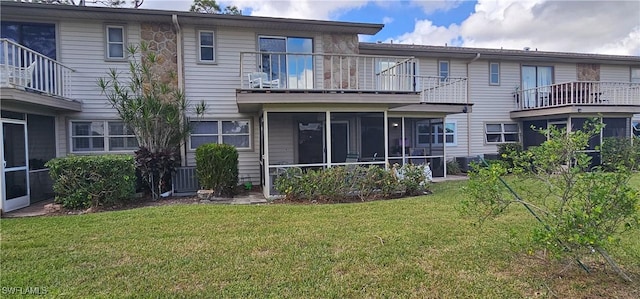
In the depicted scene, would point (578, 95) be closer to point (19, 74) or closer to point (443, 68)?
point (443, 68)

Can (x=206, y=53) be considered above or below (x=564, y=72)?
below

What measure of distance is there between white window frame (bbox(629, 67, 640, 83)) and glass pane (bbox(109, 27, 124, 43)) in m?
21.6

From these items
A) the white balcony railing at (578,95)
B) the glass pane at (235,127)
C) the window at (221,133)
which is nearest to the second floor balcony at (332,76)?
the glass pane at (235,127)

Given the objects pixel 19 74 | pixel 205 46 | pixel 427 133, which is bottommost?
pixel 427 133

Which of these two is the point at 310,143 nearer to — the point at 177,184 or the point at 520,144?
the point at 177,184

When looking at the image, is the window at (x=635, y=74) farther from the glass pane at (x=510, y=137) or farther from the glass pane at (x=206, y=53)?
the glass pane at (x=206, y=53)

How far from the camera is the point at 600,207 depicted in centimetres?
293

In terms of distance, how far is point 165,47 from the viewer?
410 inches

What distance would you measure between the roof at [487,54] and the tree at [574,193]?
9.88m

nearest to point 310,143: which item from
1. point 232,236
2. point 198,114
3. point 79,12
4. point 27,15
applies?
point 198,114

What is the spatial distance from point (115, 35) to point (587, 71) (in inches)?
758

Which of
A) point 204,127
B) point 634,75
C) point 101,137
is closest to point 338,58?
point 204,127

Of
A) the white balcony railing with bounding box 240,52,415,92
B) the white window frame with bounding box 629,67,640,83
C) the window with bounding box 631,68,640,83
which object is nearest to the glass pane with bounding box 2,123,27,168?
the white balcony railing with bounding box 240,52,415,92

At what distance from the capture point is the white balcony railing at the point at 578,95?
13.6 metres
